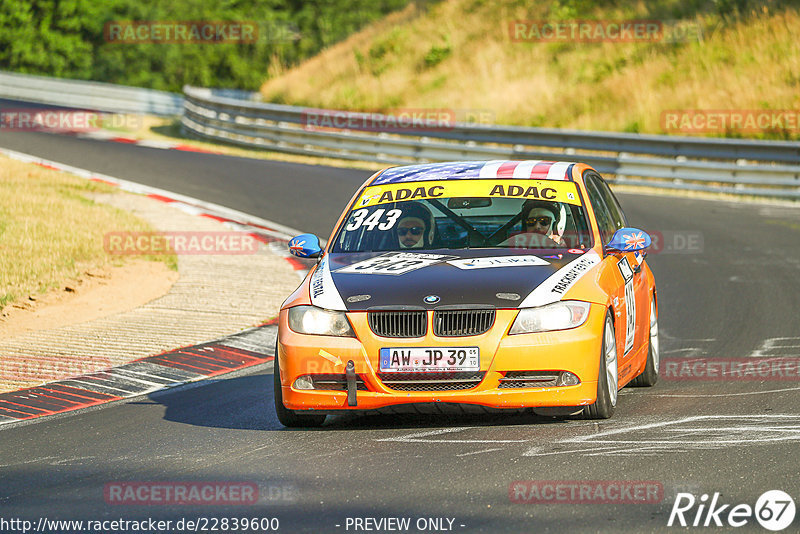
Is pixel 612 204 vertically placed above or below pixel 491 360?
above

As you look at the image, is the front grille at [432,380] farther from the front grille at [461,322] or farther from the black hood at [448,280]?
the black hood at [448,280]

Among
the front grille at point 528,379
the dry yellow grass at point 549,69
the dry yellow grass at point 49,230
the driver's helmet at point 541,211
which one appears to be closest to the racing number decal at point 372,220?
the driver's helmet at point 541,211

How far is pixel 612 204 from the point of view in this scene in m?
9.16

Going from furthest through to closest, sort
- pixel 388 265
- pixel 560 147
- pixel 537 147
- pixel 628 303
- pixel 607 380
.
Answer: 1. pixel 537 147
2. pixel 560 147
3. pixel 628 303
4. pixel 388 265
5. pixel 607 380

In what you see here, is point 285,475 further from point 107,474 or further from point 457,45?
point 457,45

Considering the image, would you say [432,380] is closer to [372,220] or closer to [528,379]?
[528,379]

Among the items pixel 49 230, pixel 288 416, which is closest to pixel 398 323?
pixel 288 416

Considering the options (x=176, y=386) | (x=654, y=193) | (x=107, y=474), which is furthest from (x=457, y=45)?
(x=107, y=474)

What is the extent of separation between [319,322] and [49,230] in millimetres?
10041

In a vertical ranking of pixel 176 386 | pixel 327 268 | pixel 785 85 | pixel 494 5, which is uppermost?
pixel 494 5

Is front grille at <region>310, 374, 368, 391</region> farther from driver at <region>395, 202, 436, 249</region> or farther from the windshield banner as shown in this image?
the windshield banner

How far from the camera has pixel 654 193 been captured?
23.2m

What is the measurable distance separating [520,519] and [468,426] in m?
2.16

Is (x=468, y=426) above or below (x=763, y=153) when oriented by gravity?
below
